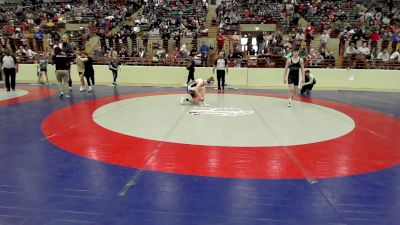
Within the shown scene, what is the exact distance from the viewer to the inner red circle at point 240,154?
5.42 meters

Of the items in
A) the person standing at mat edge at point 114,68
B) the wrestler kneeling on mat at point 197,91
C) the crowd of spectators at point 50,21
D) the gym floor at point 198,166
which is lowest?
the gym floor at point 198,166

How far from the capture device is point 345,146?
265 inches

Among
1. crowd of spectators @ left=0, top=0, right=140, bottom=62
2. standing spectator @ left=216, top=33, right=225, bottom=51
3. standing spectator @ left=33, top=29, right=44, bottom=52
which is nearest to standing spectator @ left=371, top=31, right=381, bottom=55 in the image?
standing spectator @ left=216, top=33, right=225, bottom=51

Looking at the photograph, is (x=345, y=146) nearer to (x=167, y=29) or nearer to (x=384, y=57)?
(x=384, y=57)

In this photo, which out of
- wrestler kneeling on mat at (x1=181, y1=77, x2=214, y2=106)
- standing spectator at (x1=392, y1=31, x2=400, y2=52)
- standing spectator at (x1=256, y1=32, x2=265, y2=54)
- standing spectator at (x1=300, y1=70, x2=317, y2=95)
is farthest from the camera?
standing spectator at (x1=256, y1=32, x2=265, y2=54)

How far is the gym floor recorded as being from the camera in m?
4.03

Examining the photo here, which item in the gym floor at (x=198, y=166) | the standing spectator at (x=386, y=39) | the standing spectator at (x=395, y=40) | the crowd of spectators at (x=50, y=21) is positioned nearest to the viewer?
the gym floor at (x=198, y=166)

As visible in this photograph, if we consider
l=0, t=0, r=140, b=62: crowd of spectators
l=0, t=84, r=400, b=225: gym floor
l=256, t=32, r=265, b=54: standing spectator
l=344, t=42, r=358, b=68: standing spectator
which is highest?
l=0, t=0, r=140, b=62: crowd of spectators

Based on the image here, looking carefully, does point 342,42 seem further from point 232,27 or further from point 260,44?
point 232,27

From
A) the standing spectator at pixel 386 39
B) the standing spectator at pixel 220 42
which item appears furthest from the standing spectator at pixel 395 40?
the standing spectator at pixel 220 42

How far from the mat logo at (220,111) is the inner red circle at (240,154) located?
2.81m

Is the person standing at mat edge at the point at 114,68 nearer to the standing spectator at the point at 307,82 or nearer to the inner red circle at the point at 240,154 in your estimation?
the standing spectator at the point at 307,82

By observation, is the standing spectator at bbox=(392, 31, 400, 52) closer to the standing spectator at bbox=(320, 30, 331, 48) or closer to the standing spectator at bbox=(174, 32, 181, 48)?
the standing spectator at bbox=(320, 30, 331, 48)

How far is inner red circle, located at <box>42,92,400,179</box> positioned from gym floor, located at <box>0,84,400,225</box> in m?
0.02
